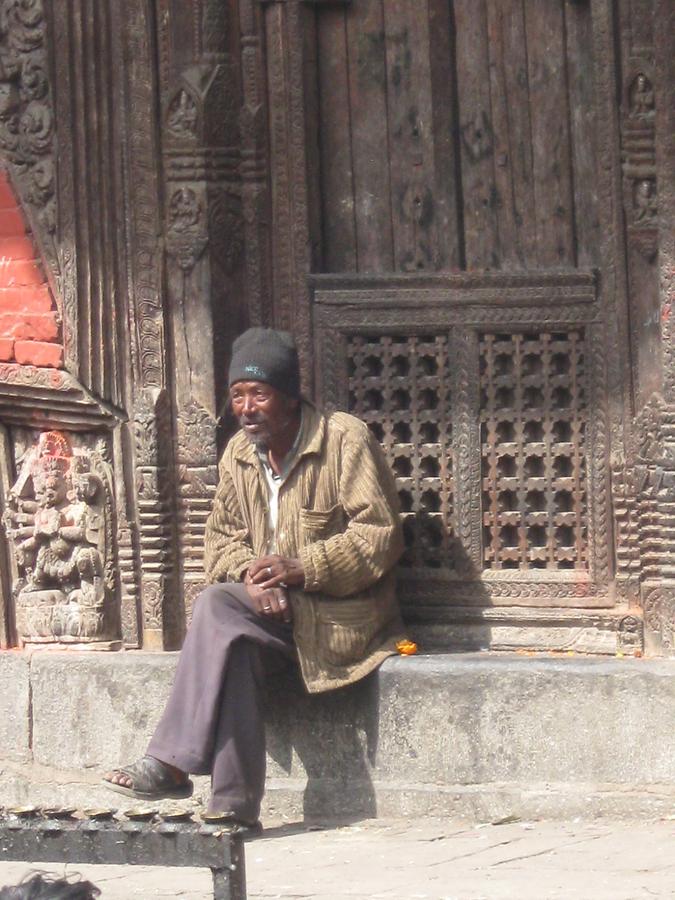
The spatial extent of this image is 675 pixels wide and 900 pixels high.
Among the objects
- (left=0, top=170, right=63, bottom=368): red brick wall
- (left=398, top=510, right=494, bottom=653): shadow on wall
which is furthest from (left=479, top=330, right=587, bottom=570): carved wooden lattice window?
(left=0, top=170, right=63, bottom=368): red brick wall

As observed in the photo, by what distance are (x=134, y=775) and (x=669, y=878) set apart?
1.94 meters

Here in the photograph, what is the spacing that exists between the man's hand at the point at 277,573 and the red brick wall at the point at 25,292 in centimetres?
124

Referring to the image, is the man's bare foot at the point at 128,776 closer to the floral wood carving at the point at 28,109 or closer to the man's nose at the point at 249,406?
the man's nose at the point at 249,406

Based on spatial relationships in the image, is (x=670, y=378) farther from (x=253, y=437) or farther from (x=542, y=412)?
(x=253, y=437)

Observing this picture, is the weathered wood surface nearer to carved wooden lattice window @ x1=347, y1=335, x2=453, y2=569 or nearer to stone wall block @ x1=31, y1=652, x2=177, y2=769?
carved wooden lattice window @ x1=347, y1=335, x2=453, y2=569

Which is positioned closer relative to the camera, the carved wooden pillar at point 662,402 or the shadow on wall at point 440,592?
the carved wooden pillar at point 662,402

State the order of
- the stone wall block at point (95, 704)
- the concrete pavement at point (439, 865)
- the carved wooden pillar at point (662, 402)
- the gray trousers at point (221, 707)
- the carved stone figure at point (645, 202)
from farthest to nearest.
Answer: the stone wall block at point (95, 704)
the carved stone figure at point (645, 202)
the carved wooden pillar at point (662, 402)
the gray trousers at point (221, 707)
the concrete pavement at point (439, 865)

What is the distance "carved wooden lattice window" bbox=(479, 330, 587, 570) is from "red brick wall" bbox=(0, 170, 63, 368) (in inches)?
60.4

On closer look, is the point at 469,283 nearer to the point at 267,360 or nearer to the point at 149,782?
the point at 267,360

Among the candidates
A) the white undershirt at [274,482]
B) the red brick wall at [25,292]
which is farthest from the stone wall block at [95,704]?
the red brick wall at [25,292]

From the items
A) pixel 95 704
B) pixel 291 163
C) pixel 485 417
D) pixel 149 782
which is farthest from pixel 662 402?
pixel 95 704

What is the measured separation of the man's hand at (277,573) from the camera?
294 inches

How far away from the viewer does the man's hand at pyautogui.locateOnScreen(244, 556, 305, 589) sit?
746 centimetres

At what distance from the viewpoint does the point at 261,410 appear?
7504 millimetres
